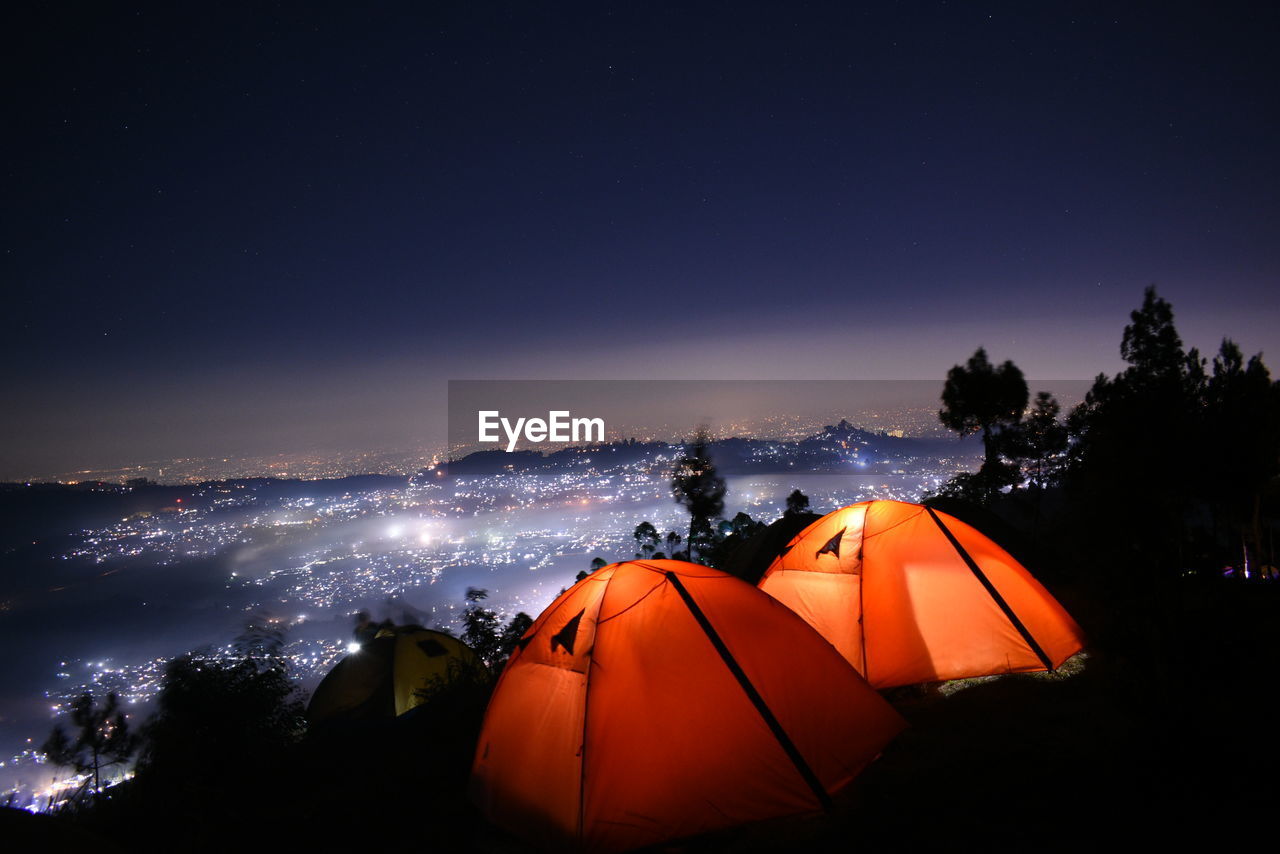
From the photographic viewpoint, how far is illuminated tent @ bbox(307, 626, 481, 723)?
981 cm

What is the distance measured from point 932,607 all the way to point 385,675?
992 centimetres

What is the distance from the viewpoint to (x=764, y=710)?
4207 mm

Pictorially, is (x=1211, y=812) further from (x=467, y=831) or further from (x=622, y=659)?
(x=467, y=831)

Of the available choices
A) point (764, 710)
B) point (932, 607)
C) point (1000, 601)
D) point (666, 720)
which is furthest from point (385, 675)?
point (1000, 601)

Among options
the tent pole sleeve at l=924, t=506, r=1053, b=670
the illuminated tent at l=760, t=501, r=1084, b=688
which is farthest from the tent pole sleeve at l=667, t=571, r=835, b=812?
the tent pole sleeve at l=924, t=506, r=1053, b=670

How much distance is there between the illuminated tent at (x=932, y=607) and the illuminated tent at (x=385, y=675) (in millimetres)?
6945

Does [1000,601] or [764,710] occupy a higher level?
[1000,601]

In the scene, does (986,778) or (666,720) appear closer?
(666,720)

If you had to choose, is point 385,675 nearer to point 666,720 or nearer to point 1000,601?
point 666,720

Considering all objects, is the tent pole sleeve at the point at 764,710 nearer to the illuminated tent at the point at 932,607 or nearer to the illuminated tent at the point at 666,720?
the illuminated tent at the point at 666,720

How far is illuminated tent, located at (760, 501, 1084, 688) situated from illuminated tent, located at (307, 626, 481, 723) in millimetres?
6945

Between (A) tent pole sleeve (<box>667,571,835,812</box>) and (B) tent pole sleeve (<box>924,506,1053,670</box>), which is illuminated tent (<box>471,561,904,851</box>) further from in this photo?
(B) tent pole sleeve (<box>924,506,1053,670</box>)

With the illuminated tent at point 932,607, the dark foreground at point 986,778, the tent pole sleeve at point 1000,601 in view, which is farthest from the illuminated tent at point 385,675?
the tent pole sleeve at point 1000,601

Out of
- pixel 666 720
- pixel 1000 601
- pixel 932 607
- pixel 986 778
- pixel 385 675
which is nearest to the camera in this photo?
pixel 666 720
